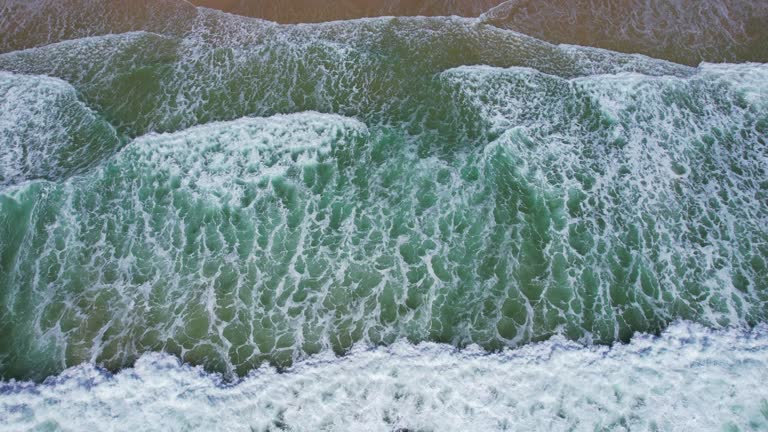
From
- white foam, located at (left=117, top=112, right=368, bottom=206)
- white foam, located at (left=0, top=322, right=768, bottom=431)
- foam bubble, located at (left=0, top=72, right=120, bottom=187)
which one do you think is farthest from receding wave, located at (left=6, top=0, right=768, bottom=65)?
white foam, located at (left=0, top=322, right=768, bottom=431)

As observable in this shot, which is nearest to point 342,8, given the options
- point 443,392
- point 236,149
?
point 236,149

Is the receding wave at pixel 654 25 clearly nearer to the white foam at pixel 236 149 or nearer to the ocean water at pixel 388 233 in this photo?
the ocean water at pixel 388 233

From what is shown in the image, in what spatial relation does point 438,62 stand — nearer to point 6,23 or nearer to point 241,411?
point 241,411

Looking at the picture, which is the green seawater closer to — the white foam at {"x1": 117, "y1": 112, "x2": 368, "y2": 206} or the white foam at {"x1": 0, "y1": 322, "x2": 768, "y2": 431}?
the white foam at {"x1": 117, "y1": 112, "x2": 368, "y2": 206}

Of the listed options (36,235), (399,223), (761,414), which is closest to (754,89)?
(761,414)

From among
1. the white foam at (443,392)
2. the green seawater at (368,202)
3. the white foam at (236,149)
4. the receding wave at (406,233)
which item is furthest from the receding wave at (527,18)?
the white foam at (443,392)

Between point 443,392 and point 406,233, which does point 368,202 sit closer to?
point 406,233
